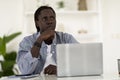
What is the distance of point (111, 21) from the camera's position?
168 inches

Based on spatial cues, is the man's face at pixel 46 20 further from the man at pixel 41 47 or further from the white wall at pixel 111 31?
the white wall at pixel 111 31

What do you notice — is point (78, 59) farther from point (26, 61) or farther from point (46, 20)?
point (46, 20)

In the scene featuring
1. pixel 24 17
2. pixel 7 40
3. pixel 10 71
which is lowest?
pixel 10 71

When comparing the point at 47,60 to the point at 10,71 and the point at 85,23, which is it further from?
the point at 85,23

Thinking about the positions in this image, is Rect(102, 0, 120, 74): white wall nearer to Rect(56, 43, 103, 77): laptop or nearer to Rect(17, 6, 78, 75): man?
Rect(17, 6, 78, 75): man

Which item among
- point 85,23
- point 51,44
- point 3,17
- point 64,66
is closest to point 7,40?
point 3,17

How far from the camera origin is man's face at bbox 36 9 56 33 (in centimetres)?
200

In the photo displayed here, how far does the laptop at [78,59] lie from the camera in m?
1.42

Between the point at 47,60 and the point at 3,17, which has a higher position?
the point at 3,17

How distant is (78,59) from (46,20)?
2.23ft

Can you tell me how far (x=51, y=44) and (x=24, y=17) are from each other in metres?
2.01

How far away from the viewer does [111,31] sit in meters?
4.27

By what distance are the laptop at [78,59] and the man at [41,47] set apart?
33 centimetres

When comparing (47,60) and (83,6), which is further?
(83,6)
